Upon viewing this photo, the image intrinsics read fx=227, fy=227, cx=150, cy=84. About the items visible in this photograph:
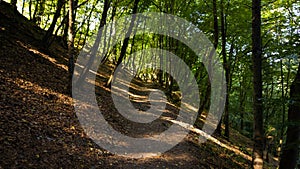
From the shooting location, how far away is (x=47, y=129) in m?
6.43

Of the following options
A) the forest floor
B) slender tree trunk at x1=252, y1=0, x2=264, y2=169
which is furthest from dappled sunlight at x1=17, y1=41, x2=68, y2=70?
slender tree trunk at x1=252, y1=0, x2=264, y2=169

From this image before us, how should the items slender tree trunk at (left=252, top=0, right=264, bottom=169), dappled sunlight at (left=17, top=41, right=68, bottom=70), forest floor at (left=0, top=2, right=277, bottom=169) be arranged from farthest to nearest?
1. dappled sunlight at (left=17, top=41, right=68, bottom=70)
2. slender tree trunk at (left=252, top=0, right=264, bottom=169)
3. forest floor at (left=0, top=2, right=277, bottom=169)

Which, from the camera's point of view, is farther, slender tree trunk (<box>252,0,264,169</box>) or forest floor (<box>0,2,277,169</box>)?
slender tree trunk (<box>252,0,264,169</box>)

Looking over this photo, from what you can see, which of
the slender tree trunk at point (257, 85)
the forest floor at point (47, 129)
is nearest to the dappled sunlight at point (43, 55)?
the forest floor at point (47, 129)

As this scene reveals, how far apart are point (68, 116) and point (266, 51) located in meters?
7.13

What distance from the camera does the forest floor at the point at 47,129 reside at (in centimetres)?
529

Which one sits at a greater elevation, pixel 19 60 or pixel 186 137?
pixel 19 60

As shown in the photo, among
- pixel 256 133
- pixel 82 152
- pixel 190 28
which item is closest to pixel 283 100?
pixel 256 133

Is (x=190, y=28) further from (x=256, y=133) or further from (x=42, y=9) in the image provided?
(x=256, y=133)

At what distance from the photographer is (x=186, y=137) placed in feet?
34.4

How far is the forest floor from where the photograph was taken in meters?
5.29

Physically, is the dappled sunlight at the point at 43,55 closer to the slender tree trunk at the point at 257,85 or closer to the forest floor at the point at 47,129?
the forest floor at the point at 47,129

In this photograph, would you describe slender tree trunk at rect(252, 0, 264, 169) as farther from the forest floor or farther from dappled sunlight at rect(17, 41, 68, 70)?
dappled sunlight at rect(17, 41, 68, 70)

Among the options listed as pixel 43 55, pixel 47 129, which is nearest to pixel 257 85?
pixel 47 129
